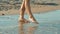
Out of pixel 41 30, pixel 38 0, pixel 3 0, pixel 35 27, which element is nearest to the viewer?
pixel 41 30

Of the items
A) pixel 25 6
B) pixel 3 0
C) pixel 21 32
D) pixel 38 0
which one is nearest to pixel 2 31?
pixel 21 32

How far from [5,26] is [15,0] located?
9.83 m

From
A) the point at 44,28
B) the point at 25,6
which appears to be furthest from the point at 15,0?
the point at 44,28

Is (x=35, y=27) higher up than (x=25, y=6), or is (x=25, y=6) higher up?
(x=25, y=6)

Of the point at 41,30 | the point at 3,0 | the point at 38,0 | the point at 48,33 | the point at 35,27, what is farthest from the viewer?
the point at 38,0

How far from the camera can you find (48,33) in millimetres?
5578

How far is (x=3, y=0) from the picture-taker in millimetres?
15531

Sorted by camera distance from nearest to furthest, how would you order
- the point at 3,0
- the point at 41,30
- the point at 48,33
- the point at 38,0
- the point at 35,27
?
the point at 48,33 → the point at 41,30 → the point at 35,27 → the point at 3,0 → the point at 38,0

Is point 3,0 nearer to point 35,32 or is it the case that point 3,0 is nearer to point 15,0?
point 15,0

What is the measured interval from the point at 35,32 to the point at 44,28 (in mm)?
622

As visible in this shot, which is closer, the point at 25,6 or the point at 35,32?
the point at 35,32

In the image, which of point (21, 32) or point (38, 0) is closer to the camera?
point (21, 32)

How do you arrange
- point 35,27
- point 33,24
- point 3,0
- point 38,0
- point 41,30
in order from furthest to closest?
point 38,0 < point 3,0 < point 33,24 < point 35,27 < point 41,30

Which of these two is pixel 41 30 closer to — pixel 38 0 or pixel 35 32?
pixel 35 32
